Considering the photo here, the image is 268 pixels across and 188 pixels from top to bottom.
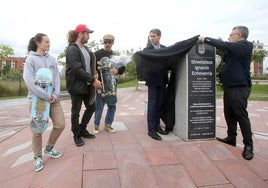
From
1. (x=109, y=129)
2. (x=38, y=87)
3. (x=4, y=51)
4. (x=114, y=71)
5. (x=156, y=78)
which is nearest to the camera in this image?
(x=38, y=87)

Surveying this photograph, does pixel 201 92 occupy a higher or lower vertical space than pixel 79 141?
higher

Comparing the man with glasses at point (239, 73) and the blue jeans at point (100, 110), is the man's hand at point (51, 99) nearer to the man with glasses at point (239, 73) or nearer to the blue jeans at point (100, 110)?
the blue jeans at point (100, 110)

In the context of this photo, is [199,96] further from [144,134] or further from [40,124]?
[40,124]

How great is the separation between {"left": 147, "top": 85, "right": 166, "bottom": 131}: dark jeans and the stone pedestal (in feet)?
1.19

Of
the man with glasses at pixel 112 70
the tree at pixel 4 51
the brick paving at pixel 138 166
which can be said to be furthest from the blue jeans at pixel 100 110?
the tree at pixel 4 51

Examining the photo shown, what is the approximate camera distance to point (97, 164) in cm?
349

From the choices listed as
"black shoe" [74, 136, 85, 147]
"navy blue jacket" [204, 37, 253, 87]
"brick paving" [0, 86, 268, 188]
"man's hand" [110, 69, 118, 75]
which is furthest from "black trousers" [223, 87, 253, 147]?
"black shoe" [74, 136, 85, 147]

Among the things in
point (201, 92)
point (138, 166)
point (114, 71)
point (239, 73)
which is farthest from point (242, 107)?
point (114, 71)

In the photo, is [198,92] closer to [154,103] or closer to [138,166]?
[154,103]

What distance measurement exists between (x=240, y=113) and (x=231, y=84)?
0.44m

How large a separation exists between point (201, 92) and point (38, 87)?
2.42m

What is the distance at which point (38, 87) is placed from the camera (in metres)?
3.43

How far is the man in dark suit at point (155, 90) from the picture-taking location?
446 cm

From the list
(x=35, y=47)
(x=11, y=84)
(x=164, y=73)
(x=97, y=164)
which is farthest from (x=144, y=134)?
(x=11, y=84)
